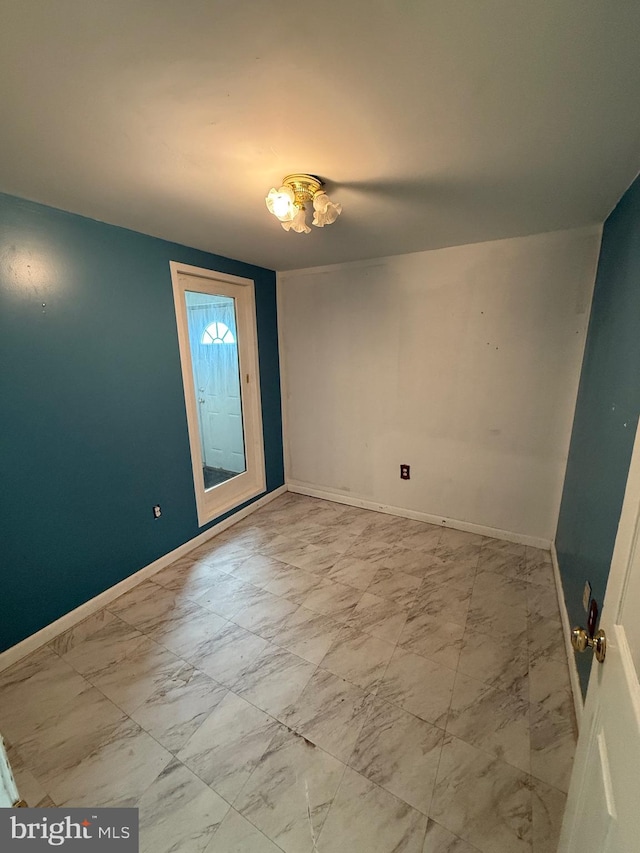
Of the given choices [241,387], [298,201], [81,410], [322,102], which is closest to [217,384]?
[241,387]

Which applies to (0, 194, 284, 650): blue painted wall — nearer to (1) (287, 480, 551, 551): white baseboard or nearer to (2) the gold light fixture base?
(2) the gold light fixture base

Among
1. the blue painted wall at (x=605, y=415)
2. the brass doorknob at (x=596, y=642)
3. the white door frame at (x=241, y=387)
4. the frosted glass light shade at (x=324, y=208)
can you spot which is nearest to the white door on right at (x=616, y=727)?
the brass doorknob at (x=596, y=642)

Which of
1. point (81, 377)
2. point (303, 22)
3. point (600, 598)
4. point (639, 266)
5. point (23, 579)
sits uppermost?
point (303, 22)

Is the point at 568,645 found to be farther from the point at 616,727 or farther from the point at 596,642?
the point at 616,727

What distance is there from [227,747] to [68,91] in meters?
2.23

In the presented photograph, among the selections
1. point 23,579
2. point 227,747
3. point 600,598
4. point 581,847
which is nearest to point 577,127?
point 600,598

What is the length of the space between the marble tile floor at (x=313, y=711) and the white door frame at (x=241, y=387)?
2.27 ft

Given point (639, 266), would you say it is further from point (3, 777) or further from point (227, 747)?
point (227, 747)

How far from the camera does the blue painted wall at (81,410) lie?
1654mm

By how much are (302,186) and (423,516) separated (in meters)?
2.60

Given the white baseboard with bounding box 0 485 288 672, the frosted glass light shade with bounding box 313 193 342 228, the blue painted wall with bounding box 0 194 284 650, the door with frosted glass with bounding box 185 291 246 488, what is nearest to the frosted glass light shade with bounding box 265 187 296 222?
the frosted glass light shade with bounding box 313 193 342 228

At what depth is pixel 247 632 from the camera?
1.90m

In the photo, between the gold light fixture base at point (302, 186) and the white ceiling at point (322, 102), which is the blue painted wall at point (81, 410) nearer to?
the white ceiling at point (322, 102)

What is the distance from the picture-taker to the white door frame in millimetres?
2447
